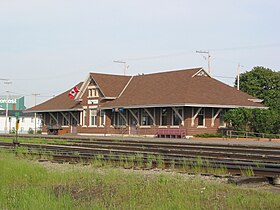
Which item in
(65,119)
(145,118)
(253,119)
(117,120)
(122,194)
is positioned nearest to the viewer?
(122,194)

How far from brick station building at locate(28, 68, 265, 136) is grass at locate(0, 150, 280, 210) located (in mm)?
32340

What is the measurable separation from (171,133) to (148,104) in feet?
12.6

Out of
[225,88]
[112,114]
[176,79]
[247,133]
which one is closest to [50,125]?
[112,114]

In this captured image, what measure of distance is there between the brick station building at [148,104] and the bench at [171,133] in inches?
9.1

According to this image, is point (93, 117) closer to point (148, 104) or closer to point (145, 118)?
point (145, 118)

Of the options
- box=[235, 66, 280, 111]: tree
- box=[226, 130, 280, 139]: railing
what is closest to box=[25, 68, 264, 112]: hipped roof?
box=[226, 130, 280, 139]: railing

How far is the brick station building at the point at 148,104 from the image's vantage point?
153ft

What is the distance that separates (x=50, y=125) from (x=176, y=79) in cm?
2096

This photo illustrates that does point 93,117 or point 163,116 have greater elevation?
point 93,117

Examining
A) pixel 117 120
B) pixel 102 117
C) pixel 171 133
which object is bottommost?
pixel 171 133

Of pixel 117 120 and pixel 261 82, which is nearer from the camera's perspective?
pixel 117 120

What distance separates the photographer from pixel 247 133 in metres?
44.6

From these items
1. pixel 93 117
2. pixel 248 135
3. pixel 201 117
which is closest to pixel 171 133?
pixel 201 117

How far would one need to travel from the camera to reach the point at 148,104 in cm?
4872
